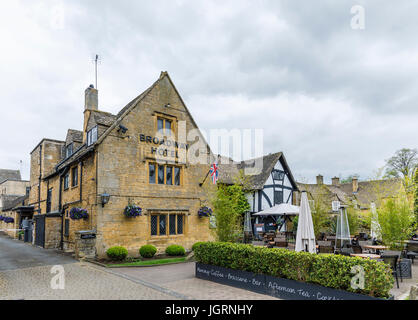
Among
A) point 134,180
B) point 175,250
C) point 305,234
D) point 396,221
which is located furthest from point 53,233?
point 396,221

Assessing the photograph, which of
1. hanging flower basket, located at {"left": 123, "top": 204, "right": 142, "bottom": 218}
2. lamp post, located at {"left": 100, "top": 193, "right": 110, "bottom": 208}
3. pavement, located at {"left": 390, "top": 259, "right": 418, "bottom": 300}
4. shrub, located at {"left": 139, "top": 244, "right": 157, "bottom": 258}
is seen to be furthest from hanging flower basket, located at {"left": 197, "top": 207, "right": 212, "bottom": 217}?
pavement, located at {"left": 390, "top": 259, "right": 418, "bottom": 300}

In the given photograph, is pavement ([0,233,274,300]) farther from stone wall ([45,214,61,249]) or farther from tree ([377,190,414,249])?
tree ([377,190,414,249])

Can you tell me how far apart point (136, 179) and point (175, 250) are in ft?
14.2

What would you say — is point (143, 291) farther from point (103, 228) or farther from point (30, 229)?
point (30, 229)

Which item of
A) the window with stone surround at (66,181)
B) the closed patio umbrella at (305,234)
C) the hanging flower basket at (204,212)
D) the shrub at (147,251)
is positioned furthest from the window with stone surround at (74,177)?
the closed patio umbrella at (305,234)

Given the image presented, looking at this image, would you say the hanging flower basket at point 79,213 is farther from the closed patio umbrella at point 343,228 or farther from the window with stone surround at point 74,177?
the closed patio umbrella at point 343,228

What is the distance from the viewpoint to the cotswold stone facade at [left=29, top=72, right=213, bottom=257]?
48.6 ft

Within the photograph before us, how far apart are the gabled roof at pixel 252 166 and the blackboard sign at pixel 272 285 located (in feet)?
42.4

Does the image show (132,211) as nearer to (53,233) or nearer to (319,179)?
(53,233)

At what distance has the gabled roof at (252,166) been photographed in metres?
24.5

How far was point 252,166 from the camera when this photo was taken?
1128 inches

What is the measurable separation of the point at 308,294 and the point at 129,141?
A: 11.7 m

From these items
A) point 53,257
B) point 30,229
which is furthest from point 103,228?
point 30,229

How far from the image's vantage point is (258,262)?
8.71 m
